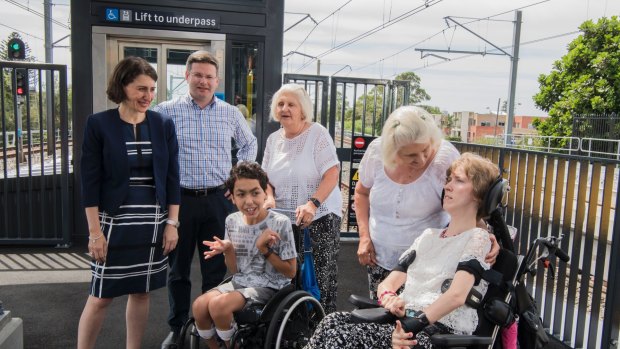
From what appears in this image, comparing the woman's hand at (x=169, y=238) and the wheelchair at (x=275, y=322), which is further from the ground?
the woman's hand at (x=169, y=238)

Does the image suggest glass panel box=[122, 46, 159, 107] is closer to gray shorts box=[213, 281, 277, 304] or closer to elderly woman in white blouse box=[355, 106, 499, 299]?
gray shorts box=[213, 281, 277, 304]

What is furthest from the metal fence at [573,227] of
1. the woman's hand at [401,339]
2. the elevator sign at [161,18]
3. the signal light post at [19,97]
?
Answer: the signal light post at [19,97]

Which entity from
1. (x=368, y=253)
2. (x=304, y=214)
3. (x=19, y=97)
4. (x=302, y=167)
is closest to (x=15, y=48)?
(x=19, y=97)

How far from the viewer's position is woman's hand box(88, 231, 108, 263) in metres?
2.56

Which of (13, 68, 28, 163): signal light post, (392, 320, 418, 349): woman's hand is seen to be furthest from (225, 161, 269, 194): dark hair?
(13, 68, 28, 163): signal light post

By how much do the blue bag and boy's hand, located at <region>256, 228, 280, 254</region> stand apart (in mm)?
317

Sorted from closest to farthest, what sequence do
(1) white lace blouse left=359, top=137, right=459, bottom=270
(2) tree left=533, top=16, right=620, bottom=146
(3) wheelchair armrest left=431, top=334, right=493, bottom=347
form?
(3) wheelchair armrest left=431, top=334, right=493, bottom=347 → (1) white lace blouse left=359, top=137, right=459, bottom=270 → (2) tree left=533, top=16, right=620, bottom=146

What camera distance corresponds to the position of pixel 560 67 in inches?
950

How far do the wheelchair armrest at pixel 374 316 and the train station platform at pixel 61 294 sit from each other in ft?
6.57

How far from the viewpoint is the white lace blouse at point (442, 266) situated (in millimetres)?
1973

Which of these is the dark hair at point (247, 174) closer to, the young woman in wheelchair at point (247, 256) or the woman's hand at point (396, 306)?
the young woman in wheelchair at point (247, 256)

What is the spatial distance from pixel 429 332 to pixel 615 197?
1.79m

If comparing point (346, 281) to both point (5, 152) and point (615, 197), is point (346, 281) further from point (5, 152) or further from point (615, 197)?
point (5, 152)

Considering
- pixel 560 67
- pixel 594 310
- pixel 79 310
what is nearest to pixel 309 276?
pixel 594 310
